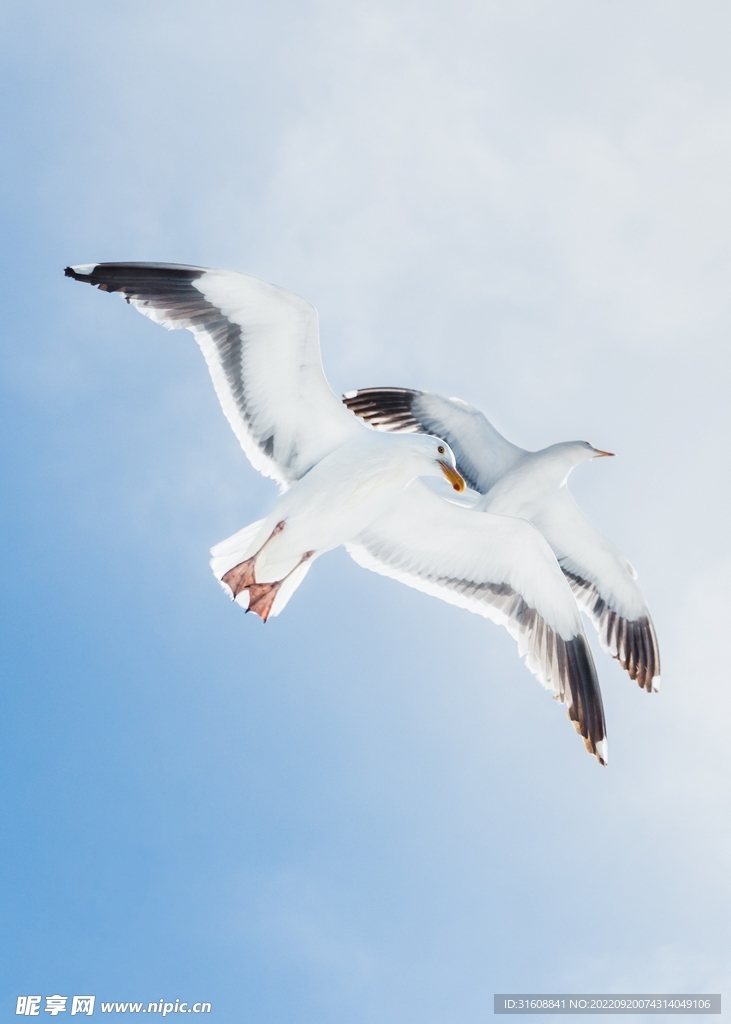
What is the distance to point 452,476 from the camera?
28.3 feet

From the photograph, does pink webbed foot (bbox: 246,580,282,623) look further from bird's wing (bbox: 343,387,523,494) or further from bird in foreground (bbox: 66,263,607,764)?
bird's wing (bbox: 343,387,523,494)

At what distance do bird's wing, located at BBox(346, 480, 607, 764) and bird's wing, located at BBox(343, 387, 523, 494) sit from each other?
A: 183cm

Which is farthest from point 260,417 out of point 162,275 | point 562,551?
point 562,551

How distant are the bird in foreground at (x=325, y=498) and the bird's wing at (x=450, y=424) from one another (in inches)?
76.7

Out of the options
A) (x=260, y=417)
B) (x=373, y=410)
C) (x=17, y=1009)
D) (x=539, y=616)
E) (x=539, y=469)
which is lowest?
(x=17, y=1009)

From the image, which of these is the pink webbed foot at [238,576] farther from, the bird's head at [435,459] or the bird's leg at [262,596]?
the bird's head at [435,459]

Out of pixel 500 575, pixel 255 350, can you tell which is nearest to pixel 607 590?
pixel 500 575

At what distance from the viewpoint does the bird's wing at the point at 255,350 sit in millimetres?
8211

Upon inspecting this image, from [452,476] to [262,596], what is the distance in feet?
6.11

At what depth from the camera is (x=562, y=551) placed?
472 inches

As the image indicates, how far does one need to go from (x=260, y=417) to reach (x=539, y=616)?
131 inches

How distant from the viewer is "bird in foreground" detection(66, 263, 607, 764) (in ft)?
27.2

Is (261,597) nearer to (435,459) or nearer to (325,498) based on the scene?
(325,498)

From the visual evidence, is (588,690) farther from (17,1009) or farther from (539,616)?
(17,1009)
